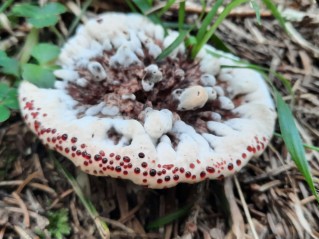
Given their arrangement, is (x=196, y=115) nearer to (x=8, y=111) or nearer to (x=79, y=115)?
(x=79, y=115)

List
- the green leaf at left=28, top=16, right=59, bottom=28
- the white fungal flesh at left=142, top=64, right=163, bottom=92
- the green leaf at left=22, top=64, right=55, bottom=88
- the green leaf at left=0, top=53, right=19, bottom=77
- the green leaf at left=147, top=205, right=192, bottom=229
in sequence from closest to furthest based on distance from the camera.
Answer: the white fungal flesh at left=142, top=64, right=163, bottom=92 < the green leaf at left=147, top=205, right=192, bottom=229 < the green leaf at left=22, top=64, right=55, bottom=88 < the green leaf at left=0, top=53, right=19, bottom=77 < the green leaf at left=28, top=16, right=59, bottom=28

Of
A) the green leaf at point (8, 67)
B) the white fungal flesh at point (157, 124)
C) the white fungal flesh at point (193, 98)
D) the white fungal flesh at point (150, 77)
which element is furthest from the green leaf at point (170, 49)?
the green leaf at point (8, 67)

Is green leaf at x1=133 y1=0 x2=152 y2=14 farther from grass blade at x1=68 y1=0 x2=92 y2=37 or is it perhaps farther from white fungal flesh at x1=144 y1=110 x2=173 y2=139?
white fungal flesh at x1=144 y1=110 x2=173 y2=139

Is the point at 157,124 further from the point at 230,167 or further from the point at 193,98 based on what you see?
the point at 230,167

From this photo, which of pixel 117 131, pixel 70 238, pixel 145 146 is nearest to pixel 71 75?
pixel 117 131

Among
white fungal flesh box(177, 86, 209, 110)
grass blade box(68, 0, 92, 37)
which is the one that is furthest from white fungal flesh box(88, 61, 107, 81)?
grass blade box(68, 0, 92, 37)

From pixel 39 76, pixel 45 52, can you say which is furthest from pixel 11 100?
pixel 45 52
